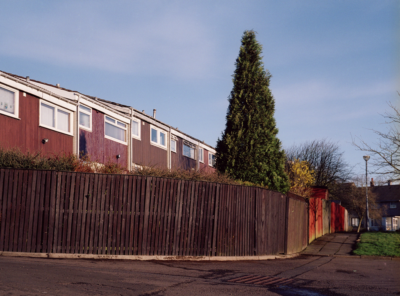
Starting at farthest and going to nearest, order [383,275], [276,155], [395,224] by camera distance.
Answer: [395,224] → [276,155] → [383,275]

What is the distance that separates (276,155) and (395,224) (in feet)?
186

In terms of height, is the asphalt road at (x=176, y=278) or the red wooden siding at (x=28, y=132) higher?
the red wooden siding at (x=28, y=132)

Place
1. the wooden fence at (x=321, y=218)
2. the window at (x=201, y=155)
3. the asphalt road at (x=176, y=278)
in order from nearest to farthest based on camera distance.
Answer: the asphalt road at (x=176, y=278), the wooden fence at (x=321, y=218), the window at (x=201, y=155)

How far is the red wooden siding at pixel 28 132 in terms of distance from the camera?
15180 mm

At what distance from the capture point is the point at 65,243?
34.8 feet

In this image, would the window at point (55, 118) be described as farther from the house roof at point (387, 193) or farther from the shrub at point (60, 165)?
the house roof at point (387, 193)

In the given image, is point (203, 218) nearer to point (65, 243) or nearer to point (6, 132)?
point (65, 243)

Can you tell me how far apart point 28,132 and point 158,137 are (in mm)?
12076

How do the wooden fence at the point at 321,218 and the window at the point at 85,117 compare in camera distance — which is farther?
the wooden fence at the point at 321,218

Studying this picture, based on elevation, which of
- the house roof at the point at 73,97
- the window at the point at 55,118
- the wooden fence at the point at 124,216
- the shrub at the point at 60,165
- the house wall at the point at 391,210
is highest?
the house roof at the point at 73,97

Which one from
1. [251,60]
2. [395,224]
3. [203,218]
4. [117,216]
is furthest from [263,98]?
[395,224]

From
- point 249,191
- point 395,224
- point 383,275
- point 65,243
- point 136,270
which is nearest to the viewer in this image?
point 136,270

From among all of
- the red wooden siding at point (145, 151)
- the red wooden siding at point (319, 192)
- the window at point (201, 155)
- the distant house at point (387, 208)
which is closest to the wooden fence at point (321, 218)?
the red wooden siding at point (319, 192)

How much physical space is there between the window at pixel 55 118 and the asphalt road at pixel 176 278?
350 inches
